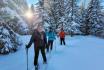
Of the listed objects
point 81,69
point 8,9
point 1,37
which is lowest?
point 81,69

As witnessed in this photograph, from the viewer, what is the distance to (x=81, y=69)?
9.84 metres

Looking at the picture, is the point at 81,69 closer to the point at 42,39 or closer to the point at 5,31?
the point at 42,39

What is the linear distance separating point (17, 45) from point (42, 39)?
681 cm

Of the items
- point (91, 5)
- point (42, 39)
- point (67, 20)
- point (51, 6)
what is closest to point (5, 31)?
point (42, 39)

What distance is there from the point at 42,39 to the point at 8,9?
5615 mm

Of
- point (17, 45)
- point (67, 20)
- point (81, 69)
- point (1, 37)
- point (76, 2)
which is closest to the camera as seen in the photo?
point (81, 69)

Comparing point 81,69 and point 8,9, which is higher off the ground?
point 8,9

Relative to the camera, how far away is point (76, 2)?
47.8 m

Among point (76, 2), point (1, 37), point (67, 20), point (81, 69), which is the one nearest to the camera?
point (81, 69)

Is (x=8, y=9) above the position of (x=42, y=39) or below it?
above

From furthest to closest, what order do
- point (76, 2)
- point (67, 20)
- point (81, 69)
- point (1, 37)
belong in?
point (76, 2), point (67, 20), point (1, 37), point (81, 69)

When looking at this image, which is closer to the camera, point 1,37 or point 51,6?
point 1,37

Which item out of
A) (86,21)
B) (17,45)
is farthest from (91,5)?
(17,45)

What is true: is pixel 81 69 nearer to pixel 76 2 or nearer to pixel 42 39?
pixel 42 39
